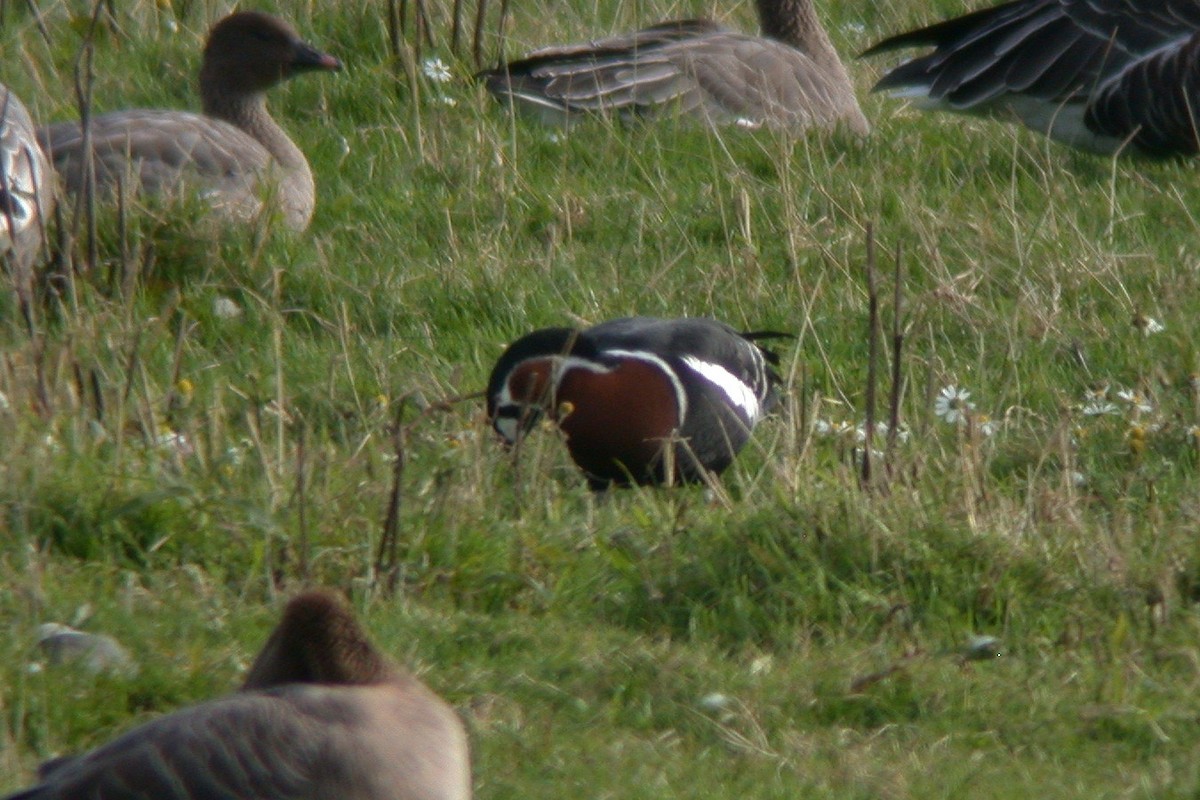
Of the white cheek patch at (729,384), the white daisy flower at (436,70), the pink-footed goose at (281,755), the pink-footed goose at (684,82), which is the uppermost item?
the pink-footed goose at (281,755)

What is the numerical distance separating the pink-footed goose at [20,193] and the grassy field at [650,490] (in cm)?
17

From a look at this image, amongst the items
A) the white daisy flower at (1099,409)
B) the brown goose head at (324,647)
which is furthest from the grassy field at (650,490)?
the brown goose head at (324,647)

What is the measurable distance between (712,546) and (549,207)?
314 cm

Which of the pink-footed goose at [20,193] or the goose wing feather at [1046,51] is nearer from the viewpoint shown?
the pink-footed goose at [20,193]

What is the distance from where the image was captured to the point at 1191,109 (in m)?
8.23

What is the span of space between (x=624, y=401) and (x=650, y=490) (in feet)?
1.06

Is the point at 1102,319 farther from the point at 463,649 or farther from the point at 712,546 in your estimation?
the point at 463,649

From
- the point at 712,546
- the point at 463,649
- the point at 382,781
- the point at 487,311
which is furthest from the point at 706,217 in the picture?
the point at 382,781

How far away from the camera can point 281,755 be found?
2.85 metres

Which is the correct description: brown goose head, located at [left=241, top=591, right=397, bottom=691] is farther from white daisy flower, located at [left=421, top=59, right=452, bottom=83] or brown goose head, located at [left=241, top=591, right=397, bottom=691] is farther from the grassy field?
white daisy flower, located at [left=421, top=59, right=452, bottom=83]

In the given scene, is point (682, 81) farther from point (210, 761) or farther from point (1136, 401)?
point (210, 761)

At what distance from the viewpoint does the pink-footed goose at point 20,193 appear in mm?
5809

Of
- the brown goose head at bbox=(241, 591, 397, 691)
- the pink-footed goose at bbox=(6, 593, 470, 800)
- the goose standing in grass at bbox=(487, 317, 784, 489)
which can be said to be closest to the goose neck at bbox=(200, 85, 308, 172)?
the goose standing in grass at bbox=(487, 317, 784, 489)

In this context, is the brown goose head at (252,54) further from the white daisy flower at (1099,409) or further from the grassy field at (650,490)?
the white daisy flower at (1099,409)
